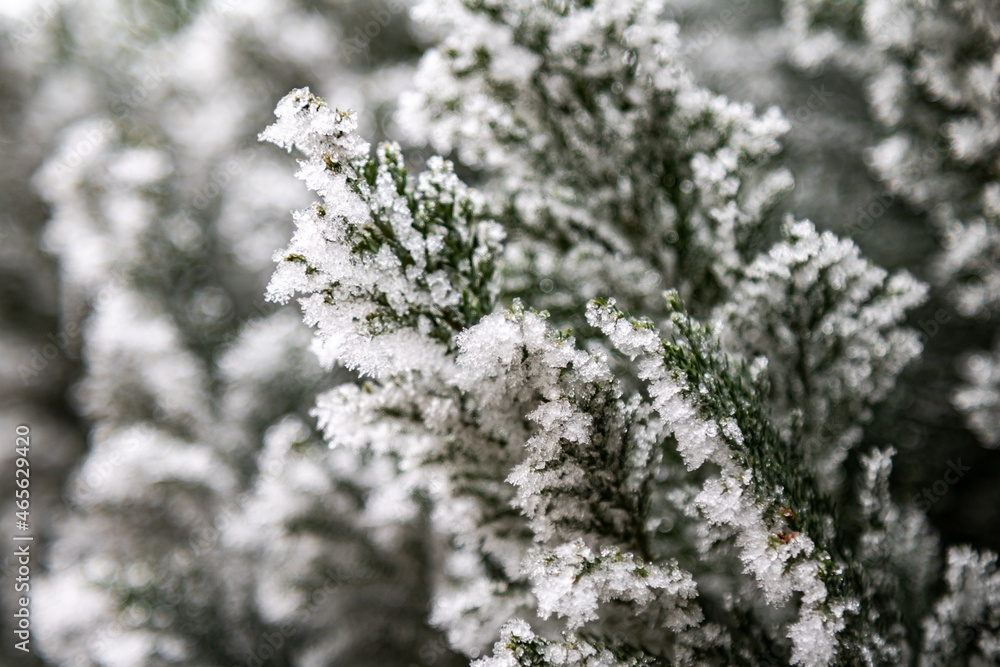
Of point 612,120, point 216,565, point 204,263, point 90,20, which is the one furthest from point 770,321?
point 90,20

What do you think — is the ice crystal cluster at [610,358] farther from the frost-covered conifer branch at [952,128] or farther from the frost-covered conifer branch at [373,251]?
the frost-covered conifer branch at [952,128]

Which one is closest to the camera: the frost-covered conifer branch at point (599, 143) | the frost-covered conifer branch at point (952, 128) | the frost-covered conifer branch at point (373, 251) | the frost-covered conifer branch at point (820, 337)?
the frost-covered conifer branch at point (373, 251)

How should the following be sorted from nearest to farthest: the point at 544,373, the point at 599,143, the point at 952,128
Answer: the point at 544,373 < the point at 599,143 < the point at 952,128

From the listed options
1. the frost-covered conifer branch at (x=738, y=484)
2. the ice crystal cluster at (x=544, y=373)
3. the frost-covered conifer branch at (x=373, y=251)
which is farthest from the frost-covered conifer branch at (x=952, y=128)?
the frost-covered conifer branch at (x=373, y=251)

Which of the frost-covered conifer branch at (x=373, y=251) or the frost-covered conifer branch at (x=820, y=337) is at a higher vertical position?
the frost-covered conifer branch at (x=820, y=337)

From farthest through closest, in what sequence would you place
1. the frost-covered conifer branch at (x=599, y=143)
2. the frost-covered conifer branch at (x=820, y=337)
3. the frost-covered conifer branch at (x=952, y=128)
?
1. the frost-covered conifer branch at (x=952, y=128)
2. the frost-covered conifer branch at (x=599, y=143)
3. the frost-covered conifer branch at (x=820, y=337)

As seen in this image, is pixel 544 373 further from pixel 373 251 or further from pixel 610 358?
pixel 610 358

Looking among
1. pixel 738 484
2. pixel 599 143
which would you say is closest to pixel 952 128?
pixel 599 143

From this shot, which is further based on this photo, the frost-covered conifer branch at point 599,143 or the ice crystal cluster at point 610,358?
the frost-covered conifer branch at point 599,143

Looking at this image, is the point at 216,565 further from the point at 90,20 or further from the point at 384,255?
the point at 90,20
